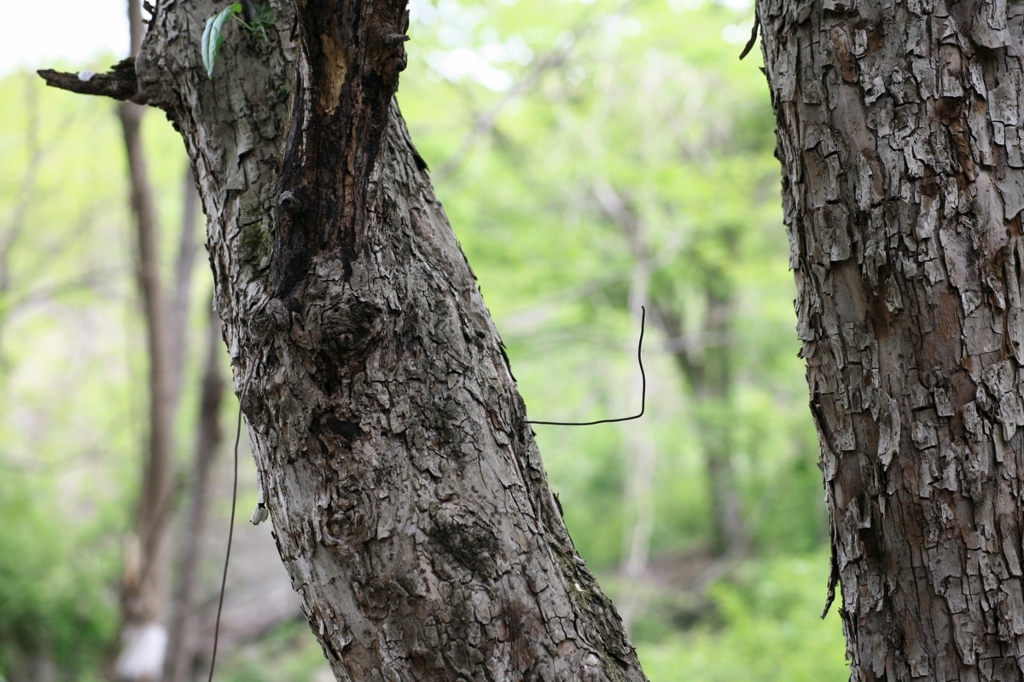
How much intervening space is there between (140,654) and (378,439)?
4.51 metres

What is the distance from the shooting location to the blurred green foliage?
272 inches

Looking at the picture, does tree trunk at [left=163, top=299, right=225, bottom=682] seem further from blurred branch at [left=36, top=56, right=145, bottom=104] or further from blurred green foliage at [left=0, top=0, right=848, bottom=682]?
blurred branch at [left=36, top=56, right=145, bottom=104]

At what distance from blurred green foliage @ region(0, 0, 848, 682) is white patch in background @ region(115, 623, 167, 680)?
258 cm

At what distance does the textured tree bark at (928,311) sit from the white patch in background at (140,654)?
4.66 meters

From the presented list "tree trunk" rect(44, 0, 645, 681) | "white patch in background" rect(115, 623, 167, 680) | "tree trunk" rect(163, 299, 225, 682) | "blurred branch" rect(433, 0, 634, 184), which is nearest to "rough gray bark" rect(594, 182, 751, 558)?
"blurred branch" rect(433, 0, 634, 184)

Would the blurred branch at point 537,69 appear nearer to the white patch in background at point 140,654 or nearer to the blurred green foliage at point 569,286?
the blurred green foliage at point 569,286

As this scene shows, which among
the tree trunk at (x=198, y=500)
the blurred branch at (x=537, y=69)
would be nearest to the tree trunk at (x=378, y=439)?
the tree trunk at (x=198, y=500)

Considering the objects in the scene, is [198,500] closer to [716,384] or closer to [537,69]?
[537,69]

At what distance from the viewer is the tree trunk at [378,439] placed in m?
1.05

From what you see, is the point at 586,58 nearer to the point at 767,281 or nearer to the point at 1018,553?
the point at 767,281

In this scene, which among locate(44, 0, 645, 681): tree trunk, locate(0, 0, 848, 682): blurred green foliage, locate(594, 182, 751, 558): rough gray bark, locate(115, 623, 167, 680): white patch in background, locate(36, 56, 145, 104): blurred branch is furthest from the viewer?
locate(594, 182, 751, 558): rough gray bark

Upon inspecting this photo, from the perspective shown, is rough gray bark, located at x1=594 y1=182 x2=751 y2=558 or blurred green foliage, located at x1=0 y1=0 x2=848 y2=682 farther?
rough gray bark, located at x1=594 y1=182 x2=751 y2=558

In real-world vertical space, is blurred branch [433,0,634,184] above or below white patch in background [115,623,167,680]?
above

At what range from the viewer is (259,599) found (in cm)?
1091
